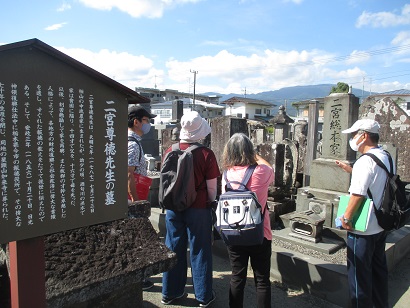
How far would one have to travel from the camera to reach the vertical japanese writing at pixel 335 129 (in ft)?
17.0

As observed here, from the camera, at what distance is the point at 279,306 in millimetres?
3205

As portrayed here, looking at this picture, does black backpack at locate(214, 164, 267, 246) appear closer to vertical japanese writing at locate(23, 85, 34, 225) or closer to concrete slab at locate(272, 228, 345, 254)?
vertical japanese writing at locate(23, 85, 34, 225)

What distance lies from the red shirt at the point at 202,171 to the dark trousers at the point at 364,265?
4.42 ft

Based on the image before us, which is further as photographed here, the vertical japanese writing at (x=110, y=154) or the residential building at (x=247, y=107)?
the residential building at (x=247, y=107)

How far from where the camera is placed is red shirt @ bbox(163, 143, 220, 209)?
112 inches

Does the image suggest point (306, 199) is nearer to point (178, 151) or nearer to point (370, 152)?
point (370, 152)

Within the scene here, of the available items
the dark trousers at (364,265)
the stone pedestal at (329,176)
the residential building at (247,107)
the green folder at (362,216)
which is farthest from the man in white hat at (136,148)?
the residential building at (247,107)

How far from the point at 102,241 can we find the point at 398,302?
10.1 ft

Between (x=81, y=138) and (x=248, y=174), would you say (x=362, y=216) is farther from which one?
(x=81, y=138)

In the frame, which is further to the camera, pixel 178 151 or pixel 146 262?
pixel 178 151

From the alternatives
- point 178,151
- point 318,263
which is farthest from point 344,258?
point 178,151

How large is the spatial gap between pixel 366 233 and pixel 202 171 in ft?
4.96

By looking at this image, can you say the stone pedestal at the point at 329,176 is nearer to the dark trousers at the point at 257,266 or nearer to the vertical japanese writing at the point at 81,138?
the dark trousers at the point at 257,266

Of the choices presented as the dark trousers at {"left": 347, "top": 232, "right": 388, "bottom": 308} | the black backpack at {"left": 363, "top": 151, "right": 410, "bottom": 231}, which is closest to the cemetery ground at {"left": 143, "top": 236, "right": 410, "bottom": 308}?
the dark trousers at {"left": 347, "top": 232, "right": 388, "bottom": 308}
